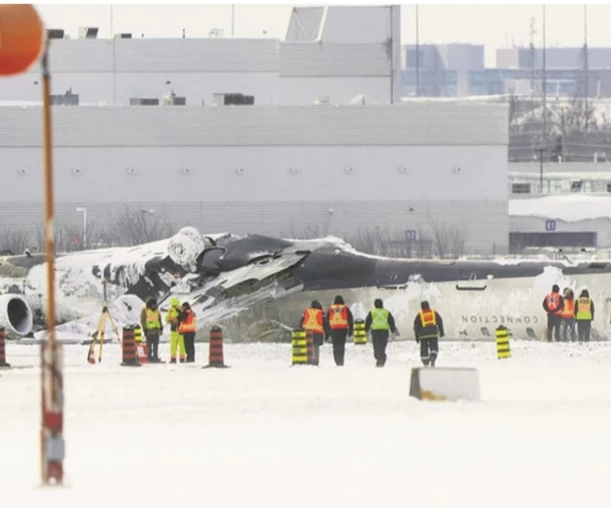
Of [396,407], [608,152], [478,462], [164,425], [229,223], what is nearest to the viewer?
[478,462]

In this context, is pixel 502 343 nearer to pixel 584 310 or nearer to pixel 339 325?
pixel 339 325

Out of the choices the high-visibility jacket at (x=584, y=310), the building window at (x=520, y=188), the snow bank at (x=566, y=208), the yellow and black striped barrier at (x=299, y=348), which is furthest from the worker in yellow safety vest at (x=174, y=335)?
the building window at (x=520, y=188)

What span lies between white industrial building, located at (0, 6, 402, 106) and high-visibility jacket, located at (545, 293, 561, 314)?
58.6 meters

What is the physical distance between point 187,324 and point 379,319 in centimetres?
437

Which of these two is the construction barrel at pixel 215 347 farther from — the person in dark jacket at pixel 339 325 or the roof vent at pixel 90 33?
the roof vent at pixel 90 33

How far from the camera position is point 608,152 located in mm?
163750

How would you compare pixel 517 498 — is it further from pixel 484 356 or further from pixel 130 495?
pixel 484 356

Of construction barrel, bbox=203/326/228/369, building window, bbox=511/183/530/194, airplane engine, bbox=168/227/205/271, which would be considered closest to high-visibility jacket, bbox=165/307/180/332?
airplane engine, bbox=168/227/205/271

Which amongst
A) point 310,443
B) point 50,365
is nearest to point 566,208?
point 310,443

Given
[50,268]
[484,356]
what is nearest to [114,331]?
[484,356]

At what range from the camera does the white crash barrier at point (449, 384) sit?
23484mm

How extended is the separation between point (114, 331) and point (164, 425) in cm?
2087

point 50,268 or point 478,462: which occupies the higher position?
point 50,268

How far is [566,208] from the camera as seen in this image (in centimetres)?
10056
